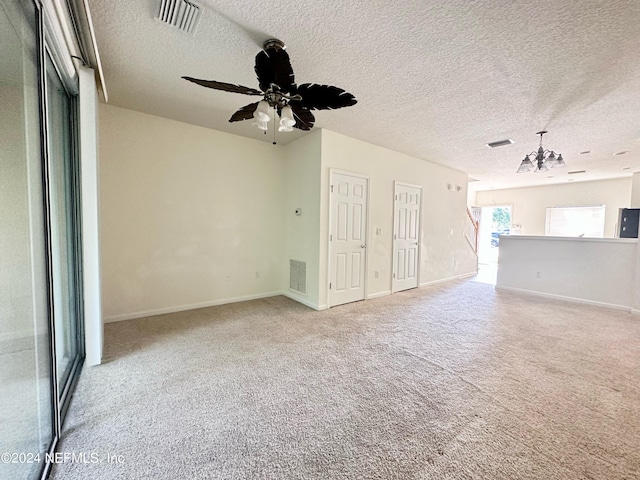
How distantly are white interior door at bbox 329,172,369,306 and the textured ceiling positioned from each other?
89 cm

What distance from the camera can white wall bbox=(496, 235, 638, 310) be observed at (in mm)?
4230

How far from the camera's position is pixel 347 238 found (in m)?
4.22

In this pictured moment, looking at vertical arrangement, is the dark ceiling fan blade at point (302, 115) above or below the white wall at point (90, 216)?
above

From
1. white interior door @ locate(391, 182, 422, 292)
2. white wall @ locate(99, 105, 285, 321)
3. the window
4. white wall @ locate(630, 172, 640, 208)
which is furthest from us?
the window

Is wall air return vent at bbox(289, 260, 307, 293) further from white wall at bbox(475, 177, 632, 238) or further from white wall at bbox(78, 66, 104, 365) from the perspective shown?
white wall at bbox(475, 177, 632, 238)

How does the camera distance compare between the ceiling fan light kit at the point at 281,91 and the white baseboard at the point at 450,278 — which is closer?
the ceiling fan light kit at the point at 281,91

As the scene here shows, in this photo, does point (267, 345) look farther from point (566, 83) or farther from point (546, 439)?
point (566, 83)

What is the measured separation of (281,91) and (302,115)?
0.35 m

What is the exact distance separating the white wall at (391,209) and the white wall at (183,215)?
1.14 meters

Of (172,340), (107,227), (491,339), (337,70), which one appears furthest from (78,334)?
(491,339)

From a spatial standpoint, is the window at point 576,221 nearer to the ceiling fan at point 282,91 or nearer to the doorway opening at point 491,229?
the doorway opening at point 491,229

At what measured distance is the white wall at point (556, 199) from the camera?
725cm

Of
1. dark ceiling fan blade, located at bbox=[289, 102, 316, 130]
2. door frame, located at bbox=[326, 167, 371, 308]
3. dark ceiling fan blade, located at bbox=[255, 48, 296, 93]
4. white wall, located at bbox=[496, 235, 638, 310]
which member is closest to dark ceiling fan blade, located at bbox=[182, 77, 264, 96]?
dark ceiling fan blade, located at bbox=[255, 48, 296, 93]

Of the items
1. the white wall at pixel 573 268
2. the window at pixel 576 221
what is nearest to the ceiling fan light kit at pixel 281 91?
the white wall at pixel 573 268
